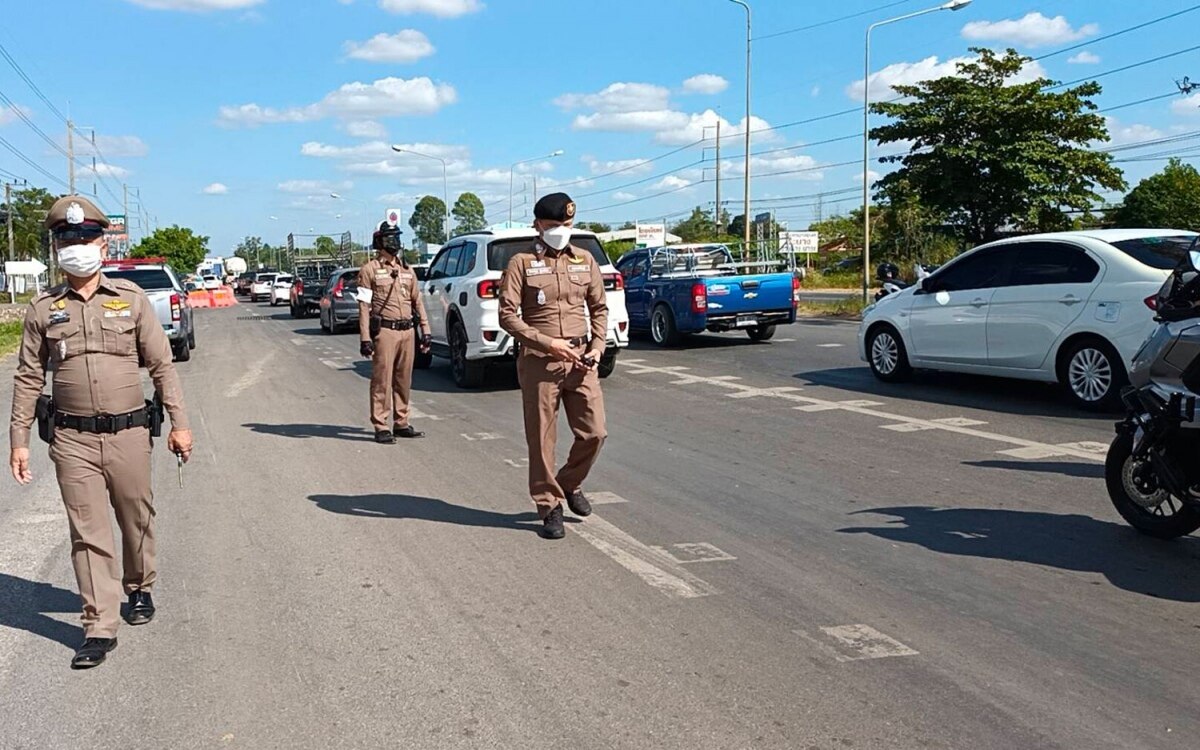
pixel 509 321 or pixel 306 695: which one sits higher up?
pixel 509 321

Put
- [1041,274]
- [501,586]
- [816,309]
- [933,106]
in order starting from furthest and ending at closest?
[816,309]
[933,106]
[1041,274]
[501,586]

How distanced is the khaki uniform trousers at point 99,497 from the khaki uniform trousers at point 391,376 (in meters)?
5.23

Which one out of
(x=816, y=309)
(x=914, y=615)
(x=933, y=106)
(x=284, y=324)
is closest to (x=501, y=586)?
(x=914, y=615)

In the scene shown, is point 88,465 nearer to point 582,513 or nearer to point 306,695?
point 306,695

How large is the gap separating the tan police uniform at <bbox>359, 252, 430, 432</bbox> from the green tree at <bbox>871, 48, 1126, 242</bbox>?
1669cm

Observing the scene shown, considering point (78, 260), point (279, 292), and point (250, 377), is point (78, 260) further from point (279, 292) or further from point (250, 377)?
point (279, 292)

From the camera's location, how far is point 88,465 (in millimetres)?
4543

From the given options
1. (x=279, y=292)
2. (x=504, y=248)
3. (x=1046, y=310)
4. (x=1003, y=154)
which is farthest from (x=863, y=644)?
(x=279, y=292)

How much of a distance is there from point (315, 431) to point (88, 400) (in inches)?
242

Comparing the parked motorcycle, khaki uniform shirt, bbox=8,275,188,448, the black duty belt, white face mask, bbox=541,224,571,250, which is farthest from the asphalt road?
white face mask, bbox=541,224,571,250

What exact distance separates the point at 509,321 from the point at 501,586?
1.61 metres

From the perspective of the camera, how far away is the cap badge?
4498 millimetres

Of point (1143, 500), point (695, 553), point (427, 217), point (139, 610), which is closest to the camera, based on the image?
point (139, 610)

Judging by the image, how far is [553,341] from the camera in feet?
20.3
